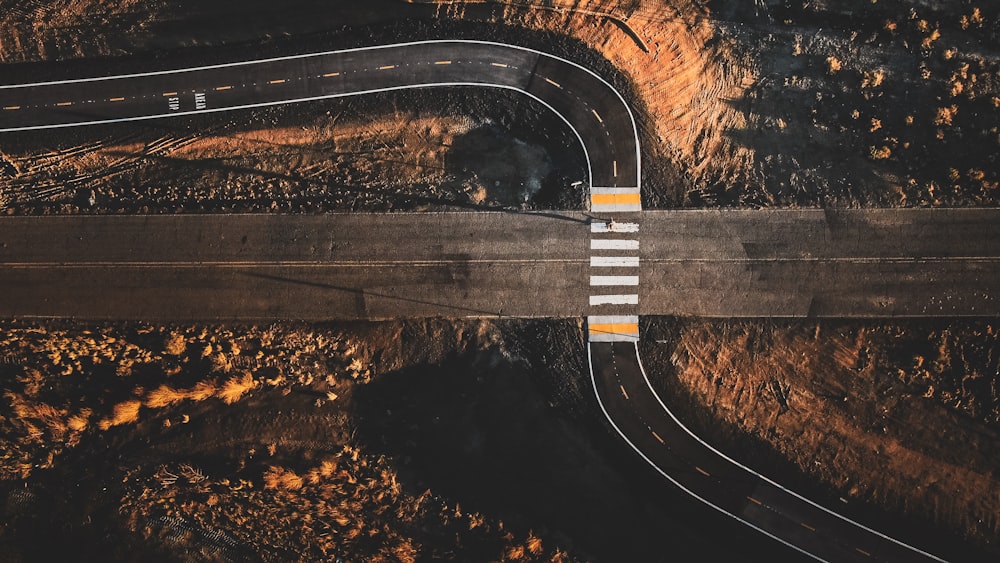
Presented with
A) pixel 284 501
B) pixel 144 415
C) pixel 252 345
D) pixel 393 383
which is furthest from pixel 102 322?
pixel 393 383

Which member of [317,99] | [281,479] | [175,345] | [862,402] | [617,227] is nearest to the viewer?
[281,479]

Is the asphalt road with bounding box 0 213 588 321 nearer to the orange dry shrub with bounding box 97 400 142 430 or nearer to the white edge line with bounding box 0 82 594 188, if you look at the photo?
the white edge line with bounding box 0 82 594 188

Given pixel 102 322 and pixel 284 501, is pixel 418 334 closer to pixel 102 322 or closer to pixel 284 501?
pixel 284 501

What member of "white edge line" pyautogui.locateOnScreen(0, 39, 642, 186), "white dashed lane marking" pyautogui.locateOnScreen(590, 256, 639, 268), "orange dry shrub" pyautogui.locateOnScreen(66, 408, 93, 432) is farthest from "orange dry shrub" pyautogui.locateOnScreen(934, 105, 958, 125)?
"orange dry shrub" pyautogui.locateOnScreen(66, 408, 93, 432)

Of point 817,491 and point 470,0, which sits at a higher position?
point 470,0

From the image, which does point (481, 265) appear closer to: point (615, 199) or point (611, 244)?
point (611, 244)

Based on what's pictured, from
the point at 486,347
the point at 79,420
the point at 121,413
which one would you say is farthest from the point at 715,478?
the point at 79,420

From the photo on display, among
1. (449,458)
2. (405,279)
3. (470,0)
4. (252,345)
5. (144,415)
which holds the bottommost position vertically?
(449,458)
